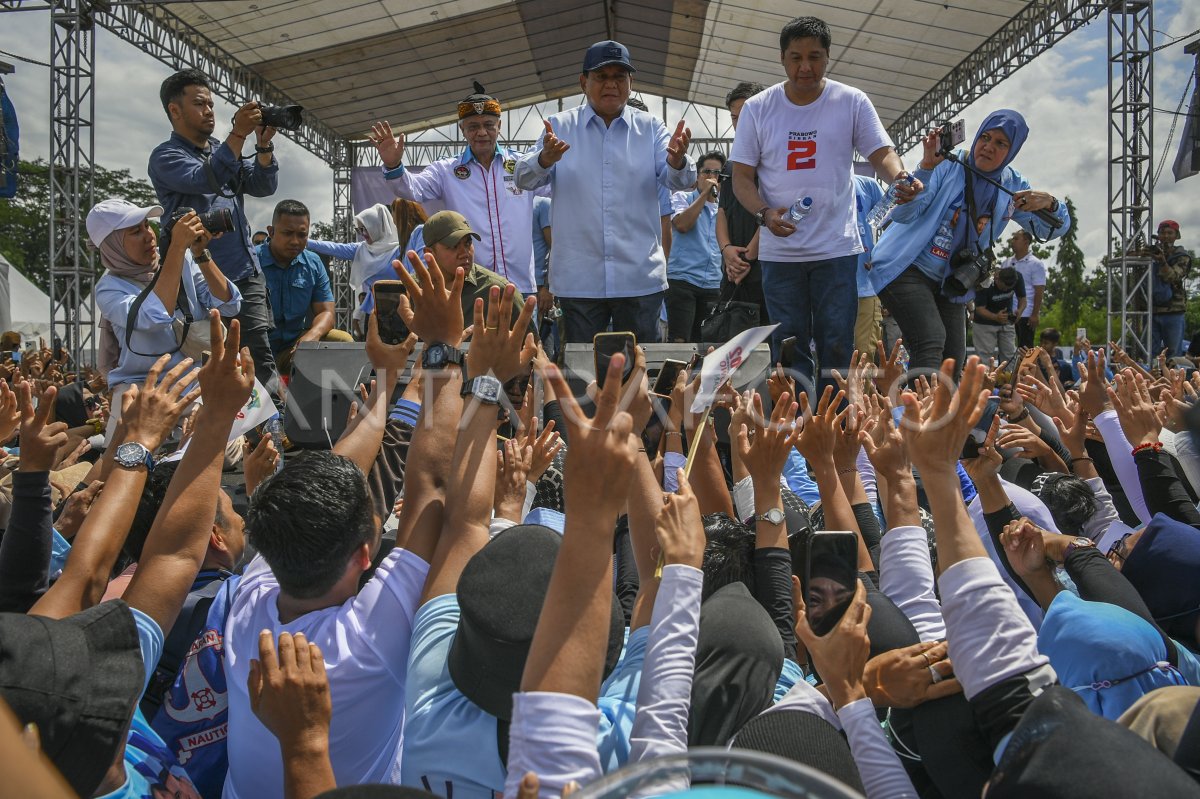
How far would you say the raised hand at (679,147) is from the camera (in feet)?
14.3

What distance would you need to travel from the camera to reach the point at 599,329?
4.77 metres

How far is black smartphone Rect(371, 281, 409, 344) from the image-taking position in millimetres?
3332

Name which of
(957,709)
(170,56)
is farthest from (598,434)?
(170,56)

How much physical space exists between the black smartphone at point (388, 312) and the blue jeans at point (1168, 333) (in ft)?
35.4

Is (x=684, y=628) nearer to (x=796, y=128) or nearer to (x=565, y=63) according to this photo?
(x=796, y=128)

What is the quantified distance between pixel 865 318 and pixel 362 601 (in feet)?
17.6

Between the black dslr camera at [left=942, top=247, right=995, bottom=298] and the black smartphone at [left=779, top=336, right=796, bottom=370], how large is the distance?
1.00m

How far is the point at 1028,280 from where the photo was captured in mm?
10633

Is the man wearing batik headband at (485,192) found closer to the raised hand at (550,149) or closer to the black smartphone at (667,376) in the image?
the raised hand at (550,149)

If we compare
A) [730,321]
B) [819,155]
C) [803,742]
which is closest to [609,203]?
[730,321]

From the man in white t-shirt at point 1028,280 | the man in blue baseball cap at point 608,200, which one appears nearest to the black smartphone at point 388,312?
the man in blue baseball cap at point 608,200

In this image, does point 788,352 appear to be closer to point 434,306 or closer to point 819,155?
point 819,155

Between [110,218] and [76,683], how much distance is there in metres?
3.28

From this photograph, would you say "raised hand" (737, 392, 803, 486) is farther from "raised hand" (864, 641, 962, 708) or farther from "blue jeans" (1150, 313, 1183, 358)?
"blue jeans" (1150, 313, 1183, 358)
